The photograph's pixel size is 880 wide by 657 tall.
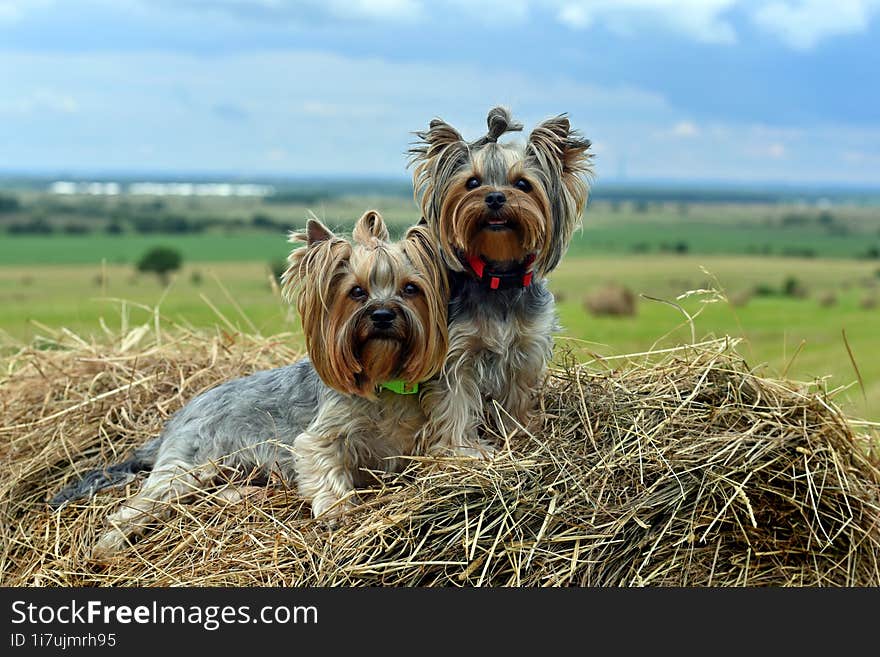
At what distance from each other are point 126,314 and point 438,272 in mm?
5483

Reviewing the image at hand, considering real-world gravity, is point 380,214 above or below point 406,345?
above

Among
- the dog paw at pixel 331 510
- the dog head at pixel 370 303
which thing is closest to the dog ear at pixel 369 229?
the dog head at pixel 370 303

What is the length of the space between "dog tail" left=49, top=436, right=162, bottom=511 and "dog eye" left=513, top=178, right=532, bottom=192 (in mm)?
3500

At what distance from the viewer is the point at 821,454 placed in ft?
21.2

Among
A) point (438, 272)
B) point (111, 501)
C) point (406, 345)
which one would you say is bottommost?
point (111, 501)

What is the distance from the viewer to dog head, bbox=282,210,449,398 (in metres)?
5.84

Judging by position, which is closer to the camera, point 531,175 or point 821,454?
point 531,175

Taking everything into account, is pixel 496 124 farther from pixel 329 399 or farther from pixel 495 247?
pixel 329 399

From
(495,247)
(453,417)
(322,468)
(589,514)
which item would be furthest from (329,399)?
(589,514)

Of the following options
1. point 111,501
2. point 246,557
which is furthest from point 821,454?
point 111,501

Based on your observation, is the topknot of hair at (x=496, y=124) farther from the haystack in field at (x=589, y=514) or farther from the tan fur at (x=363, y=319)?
the haystack in field at (x=589, y=514)

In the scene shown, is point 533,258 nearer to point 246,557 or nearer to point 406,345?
point 406,345

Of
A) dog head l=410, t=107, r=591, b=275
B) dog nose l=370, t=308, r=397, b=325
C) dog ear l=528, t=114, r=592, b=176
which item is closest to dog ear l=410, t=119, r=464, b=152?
dog head l=410, t=107, r=591, b=275

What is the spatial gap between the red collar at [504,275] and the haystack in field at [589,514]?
1.03m
